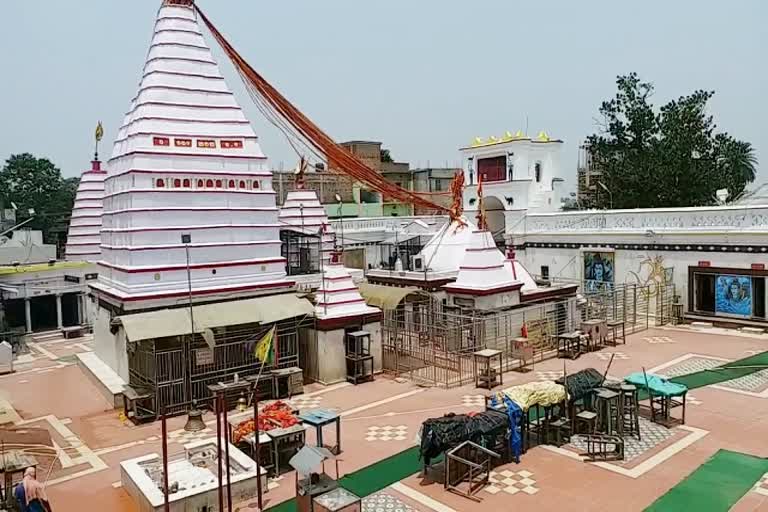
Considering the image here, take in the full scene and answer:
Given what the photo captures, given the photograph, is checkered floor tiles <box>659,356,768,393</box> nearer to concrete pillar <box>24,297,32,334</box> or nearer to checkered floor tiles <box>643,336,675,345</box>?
checkered floor tiles <box>643,336,675,345</box>

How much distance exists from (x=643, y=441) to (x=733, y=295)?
1323 cm

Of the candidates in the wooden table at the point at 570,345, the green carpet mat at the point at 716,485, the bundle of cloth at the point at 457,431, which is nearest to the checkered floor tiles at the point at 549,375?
the wooden table at the point at 570,345

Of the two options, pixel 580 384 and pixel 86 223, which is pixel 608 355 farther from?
pixel 86 223

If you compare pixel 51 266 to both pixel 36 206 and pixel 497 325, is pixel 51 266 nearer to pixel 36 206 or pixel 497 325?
pixel 497 325

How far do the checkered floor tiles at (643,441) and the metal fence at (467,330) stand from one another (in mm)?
4539

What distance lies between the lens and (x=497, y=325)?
59.2 ft

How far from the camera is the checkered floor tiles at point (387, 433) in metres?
11.6

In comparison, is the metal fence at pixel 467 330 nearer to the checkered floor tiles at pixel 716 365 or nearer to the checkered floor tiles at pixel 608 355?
the checkered floor tiles at pixel 608 355

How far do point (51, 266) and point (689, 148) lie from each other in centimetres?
3234

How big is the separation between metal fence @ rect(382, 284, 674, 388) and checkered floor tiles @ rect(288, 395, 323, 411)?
2698 millimetres

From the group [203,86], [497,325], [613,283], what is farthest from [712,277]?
[203,86]

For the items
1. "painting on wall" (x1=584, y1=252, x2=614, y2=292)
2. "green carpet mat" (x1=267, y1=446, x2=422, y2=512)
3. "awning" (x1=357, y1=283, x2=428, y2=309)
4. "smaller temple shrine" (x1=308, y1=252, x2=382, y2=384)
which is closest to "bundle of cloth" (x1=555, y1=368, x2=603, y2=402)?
"green carpet mat" (x1=267, y1=446, x2=422, y2=512)

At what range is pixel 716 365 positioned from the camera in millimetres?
16219

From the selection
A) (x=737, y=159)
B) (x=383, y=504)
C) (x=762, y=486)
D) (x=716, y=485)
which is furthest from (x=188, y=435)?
(x=737, y=159)
